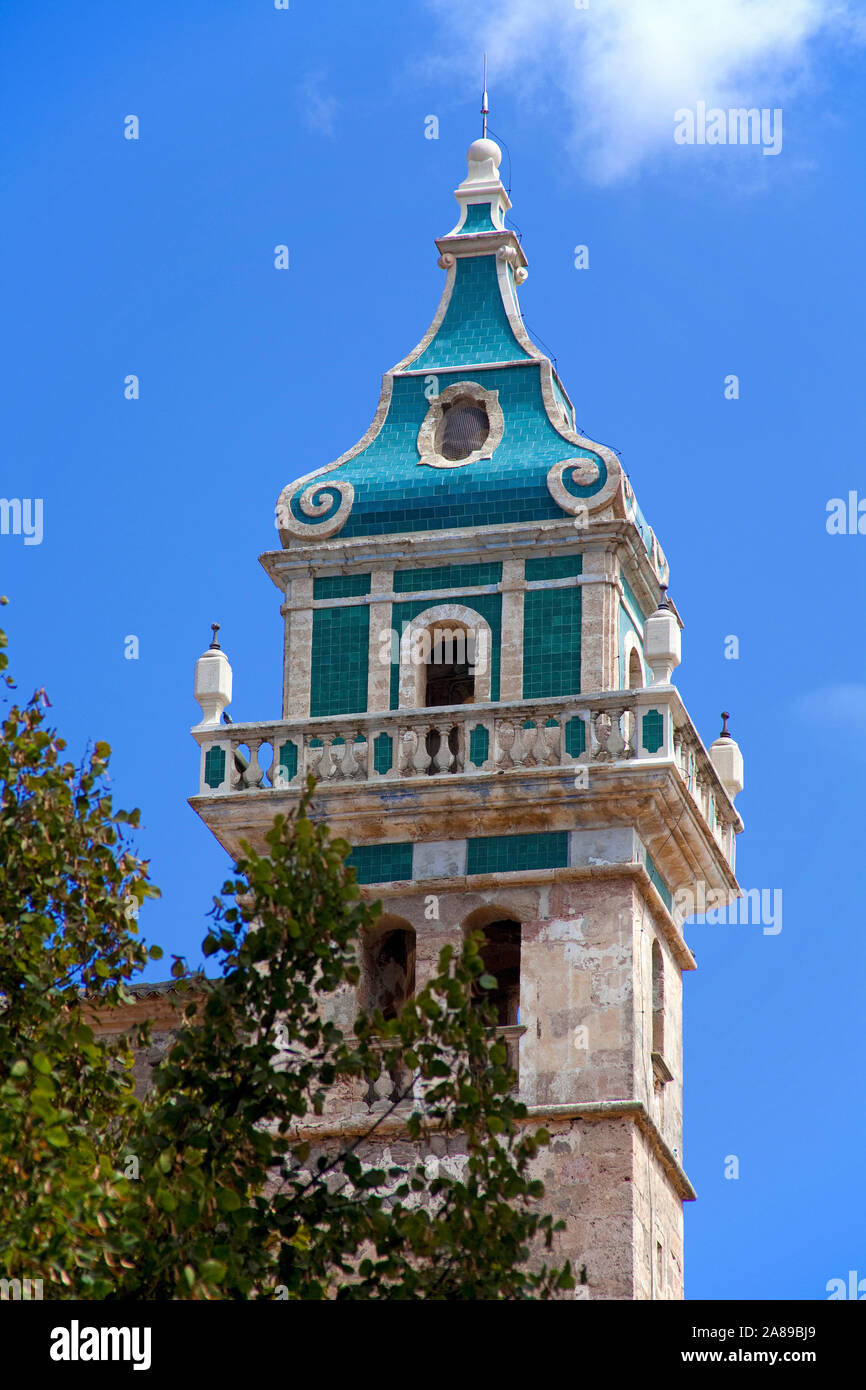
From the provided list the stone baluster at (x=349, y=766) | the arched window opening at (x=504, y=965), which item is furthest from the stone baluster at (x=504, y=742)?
the arched window opening at (x=504, y=965)

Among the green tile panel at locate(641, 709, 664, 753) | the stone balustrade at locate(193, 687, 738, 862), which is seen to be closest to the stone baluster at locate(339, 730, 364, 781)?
the stone balustrade at locate(193, 687, 738, 862)

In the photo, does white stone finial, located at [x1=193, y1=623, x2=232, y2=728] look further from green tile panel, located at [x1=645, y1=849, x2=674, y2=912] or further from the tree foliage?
the tree foliage

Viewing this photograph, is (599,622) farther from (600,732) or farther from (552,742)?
(552,742)

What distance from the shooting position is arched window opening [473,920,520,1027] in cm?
3281

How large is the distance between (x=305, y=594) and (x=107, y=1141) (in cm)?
1349

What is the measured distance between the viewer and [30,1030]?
1991 centimetres

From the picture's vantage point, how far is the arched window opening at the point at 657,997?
32125 millimetres

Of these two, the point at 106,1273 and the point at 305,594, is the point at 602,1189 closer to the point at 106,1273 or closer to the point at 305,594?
the point at 305,594

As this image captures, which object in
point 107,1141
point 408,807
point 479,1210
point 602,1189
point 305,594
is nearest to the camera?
point 479,1210

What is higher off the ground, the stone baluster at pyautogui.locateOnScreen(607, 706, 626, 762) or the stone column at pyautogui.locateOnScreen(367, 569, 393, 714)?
the stone column at pyautogui.locateOnScreen(367, 569, 393, 714)

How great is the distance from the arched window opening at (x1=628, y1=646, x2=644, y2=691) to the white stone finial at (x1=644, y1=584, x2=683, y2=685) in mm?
1794

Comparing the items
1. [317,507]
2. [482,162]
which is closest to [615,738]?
[317,507]

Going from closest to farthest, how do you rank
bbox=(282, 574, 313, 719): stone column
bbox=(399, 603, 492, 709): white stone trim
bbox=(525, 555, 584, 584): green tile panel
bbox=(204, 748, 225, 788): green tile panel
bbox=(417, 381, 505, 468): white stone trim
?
bbox=(204, 748, 225, 788): green tile panel < bbox=(399, 603, 492, 709): white stone trim < bbox=(525, 555, 584, 584): green tile panel < bbox=(282, 574, 313, 719): stone column < bbox=(417, 381, 505, 468): white stone trim
